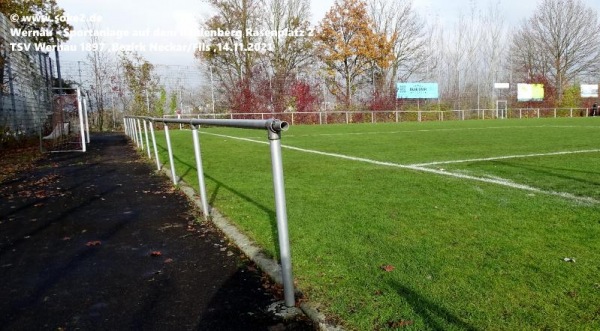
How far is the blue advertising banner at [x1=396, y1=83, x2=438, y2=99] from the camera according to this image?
1495 inches

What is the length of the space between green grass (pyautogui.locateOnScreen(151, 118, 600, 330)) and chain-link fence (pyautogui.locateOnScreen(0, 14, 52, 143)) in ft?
37.2

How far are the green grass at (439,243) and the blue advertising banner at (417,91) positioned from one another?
32.5 metres

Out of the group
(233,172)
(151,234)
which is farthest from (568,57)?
(151,234)

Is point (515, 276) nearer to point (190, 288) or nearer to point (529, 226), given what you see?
point (529, 226)

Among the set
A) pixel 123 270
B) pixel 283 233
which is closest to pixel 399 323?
pixel 283 233

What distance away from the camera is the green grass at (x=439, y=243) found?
83.4 inches

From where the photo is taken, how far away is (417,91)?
38406 mm

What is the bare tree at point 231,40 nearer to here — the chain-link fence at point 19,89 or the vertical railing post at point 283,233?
the chain-link fence at point 19,89

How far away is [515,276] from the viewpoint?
249 cm

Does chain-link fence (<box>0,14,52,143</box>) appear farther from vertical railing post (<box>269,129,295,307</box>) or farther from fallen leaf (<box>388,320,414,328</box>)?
fallen leaf (<box>388,320,414,328</box>)

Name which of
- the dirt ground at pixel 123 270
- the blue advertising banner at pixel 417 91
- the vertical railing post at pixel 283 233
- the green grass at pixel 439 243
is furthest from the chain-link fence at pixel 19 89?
the blue advertising banner at pixel 417 91

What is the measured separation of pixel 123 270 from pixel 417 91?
1498 inches

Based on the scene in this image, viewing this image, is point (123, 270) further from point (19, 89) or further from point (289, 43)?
point (289, 43)

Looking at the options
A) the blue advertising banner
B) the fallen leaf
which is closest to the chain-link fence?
the fallen leaf
